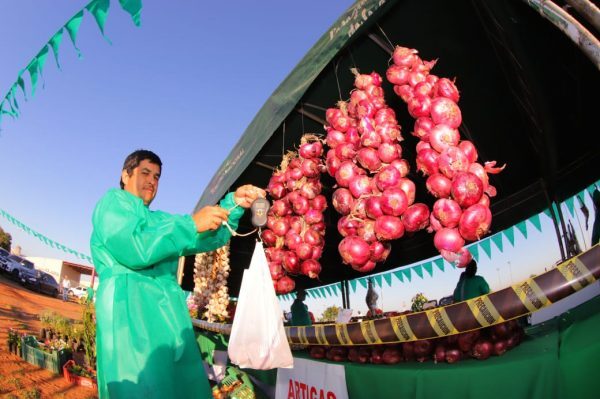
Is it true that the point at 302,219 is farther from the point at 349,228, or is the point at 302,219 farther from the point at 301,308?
the point at 301,308

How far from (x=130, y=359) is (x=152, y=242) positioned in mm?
539

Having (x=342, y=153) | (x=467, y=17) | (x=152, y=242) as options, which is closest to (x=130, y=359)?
(x=152, y=242)

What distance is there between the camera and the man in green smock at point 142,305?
5.49 ft

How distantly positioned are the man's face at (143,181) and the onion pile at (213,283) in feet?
9.89

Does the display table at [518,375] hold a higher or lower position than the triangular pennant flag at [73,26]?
lower

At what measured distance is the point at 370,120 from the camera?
2225 millimetres

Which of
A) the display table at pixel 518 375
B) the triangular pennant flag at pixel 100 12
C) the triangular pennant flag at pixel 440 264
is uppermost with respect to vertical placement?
the triangular pennant flag at pixel 100 12

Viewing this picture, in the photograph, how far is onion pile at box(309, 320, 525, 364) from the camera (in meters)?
2.04

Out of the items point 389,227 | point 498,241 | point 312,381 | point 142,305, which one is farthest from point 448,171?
point 498,241

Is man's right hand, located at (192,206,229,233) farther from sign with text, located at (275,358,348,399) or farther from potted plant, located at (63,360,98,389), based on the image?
potted plant, located at (63,360,98,389)

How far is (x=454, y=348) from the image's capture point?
2180 mm

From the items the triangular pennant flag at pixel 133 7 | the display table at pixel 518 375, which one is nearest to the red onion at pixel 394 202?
the display table at pixel 518 375

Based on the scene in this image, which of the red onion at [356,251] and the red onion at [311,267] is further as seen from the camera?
the red onion at [311,267]

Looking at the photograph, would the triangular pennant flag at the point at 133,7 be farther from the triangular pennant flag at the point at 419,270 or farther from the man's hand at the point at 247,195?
the triangular pennant flag at the point at 419,270
